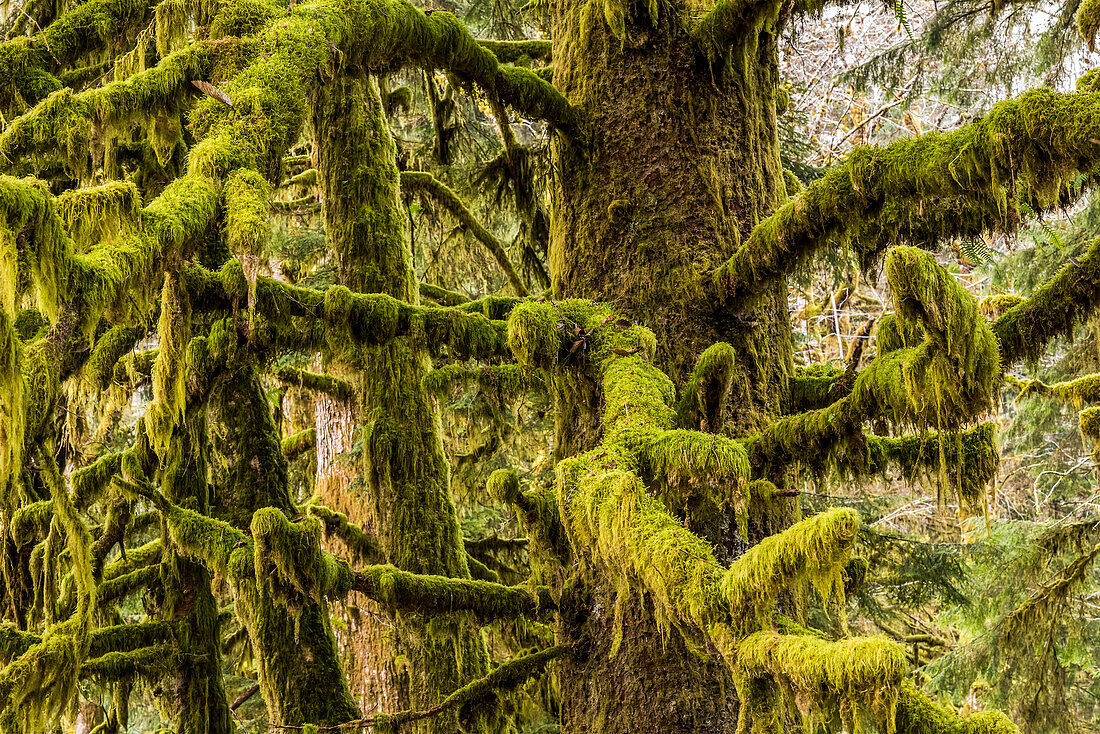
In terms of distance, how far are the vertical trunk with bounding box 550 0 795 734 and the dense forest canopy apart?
0.05ft

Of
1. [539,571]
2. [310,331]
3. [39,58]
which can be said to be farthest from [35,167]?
[539,571]

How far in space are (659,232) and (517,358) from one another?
1070mm

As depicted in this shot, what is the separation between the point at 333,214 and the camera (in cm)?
583

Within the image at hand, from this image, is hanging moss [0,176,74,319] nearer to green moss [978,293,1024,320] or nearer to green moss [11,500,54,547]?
green moss [11,500,54,547]

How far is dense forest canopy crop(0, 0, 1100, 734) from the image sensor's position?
2479mm

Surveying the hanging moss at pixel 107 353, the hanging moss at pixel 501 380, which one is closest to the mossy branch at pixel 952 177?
the hanging moss at pixel 501 380

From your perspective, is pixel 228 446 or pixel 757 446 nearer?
pixel 757 446

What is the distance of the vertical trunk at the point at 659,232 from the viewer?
11.9 ft

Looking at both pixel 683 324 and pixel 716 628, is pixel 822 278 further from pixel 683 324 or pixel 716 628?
pixel 716 628

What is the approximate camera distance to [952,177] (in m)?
2.80

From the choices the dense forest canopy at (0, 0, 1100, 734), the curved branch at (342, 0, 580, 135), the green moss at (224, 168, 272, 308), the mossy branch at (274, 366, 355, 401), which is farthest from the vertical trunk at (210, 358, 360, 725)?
the green moss at (224, 168, 272, 308)

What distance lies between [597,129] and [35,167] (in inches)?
92.7

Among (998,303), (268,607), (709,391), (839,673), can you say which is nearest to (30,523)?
(268,607)

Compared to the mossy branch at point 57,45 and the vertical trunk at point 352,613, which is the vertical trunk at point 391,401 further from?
the mossy branch at point 57,45
